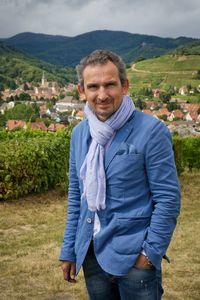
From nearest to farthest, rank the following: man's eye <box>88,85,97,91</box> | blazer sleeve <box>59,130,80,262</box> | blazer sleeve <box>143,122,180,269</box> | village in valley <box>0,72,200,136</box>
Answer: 1. blazer sleeve <box>143,122,180,269</box>
2. man's eye <box>88,85,97,91</box>
3. blazer sleeve <box>59,130,80,262</box>
4. village in valley <box>0,72,200,136</box>

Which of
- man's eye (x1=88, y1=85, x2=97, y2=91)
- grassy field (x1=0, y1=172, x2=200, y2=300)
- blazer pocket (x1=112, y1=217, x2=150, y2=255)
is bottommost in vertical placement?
grassy field (x1=0, y1=172, x2=200, y2=300)

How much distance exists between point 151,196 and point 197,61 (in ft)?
402

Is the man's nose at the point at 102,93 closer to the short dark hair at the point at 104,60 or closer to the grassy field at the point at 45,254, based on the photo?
the short dark hair at the point at 104,60

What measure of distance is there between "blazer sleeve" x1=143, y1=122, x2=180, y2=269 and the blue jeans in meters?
0.10

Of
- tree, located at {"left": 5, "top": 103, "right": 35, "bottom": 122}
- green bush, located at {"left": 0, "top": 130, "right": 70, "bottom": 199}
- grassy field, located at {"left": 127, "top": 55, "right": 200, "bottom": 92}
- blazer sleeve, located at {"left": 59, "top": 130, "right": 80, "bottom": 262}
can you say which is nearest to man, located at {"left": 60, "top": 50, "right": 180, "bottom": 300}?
blazer sleeve, located at {"left": 59, "top": 130, "right": 80, "bottom": 262}

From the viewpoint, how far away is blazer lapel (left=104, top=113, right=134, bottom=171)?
6.81 feet

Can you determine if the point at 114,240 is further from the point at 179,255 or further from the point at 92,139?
the point at 179,255

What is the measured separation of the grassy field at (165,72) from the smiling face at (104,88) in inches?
4159

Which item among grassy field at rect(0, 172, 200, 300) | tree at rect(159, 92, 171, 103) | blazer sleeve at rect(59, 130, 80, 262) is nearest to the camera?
blazer sleeve at rect(59, 130, 80, 262)

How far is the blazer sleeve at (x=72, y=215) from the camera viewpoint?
7.69 feet

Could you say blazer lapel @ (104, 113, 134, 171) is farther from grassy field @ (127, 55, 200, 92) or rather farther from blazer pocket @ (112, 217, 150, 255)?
grassy field @ (127, 55, 200, 92)

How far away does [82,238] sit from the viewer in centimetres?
220

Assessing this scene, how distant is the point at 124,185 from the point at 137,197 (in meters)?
0.08

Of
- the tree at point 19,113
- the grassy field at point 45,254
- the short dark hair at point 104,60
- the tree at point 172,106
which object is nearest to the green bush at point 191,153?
the grassy field at point 45,254
